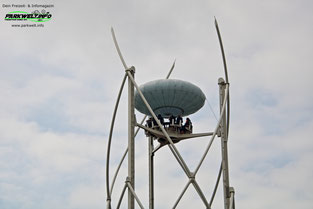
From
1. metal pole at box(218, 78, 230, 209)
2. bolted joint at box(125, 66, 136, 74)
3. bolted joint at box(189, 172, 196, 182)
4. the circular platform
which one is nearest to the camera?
bolted joint at box(189, 172, 196, 182)

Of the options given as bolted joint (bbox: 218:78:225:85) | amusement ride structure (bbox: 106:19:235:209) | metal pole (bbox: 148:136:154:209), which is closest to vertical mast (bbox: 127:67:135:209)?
amusement ride structure (bbox: 106:19:235:209)

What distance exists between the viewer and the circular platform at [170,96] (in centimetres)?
4166

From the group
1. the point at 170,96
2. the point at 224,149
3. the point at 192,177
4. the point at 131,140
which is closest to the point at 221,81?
the point at 170,96

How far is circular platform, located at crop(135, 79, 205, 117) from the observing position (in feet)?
137

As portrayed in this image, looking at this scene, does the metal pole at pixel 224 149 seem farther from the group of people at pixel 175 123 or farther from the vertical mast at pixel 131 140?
the vertical mast at pixel 131 140

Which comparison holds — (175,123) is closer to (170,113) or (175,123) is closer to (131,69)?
(170,113)

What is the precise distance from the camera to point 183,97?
138 ft

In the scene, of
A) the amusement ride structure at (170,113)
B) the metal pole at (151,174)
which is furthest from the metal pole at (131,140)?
the metal pole at (151,174)

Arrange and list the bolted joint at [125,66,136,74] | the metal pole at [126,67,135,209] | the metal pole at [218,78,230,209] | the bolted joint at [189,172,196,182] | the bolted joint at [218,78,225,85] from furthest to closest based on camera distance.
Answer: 1. the bolted joint at [218,78,225,85]
2. the bolted joint at [125,66,136,74]
3. the metal pole at [218,78,230,209]
4. the bolted joint at [189,172,196,182]
5. the metal pole at [126,67,135,209]

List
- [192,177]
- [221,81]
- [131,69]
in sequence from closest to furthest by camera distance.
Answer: [192,177], [131,69], [221,81]

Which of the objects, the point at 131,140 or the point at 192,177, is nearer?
the point at 192,177

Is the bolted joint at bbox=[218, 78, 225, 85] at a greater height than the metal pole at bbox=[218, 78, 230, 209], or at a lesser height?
greater

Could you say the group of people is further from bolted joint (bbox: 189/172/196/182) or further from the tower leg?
bolted joint (bbox: 189/172/196/182)

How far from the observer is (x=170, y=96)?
4184cm
